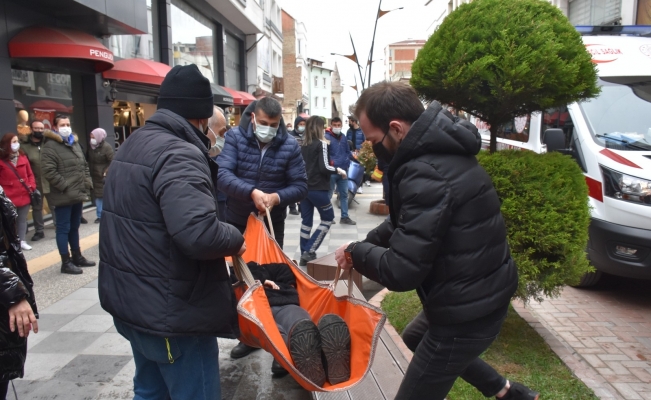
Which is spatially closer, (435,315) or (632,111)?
(435,315)

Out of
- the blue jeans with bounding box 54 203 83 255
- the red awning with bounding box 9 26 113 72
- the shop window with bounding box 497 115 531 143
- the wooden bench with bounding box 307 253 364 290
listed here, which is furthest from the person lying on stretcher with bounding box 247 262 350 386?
the red awning with bounding box 9 26 113 72

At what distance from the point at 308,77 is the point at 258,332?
238ft

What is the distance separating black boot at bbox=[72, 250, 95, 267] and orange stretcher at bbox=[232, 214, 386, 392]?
14.4 ft

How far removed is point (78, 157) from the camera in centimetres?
678

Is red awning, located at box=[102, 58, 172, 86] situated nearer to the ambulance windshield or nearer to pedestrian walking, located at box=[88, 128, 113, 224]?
pedestrian walking, located at box=[88, 128, 113, 224]

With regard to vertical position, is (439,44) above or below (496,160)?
above

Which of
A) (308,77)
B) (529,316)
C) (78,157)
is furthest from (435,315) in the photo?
(308,77)

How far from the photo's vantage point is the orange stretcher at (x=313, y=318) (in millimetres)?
2463

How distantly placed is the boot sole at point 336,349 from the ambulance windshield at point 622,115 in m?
3.86

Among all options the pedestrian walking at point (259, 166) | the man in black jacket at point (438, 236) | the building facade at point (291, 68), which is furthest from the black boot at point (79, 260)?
the building facade at point (291, 68)

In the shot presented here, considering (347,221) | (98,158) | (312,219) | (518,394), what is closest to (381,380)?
(518,394)

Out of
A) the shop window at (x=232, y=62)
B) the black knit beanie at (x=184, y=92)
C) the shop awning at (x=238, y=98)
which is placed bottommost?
the black knit beanie at (x=184, y=92)

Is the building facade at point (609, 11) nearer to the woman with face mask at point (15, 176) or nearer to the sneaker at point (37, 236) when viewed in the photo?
the woman with face mask at point (15, 176)

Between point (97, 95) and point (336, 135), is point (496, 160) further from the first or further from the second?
point (97, 95)
